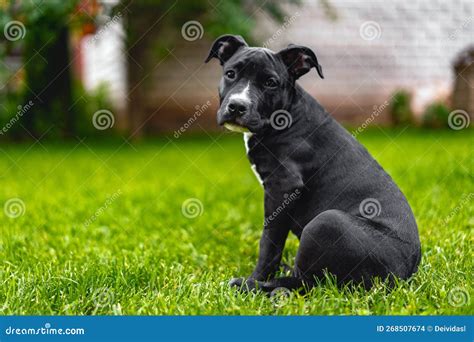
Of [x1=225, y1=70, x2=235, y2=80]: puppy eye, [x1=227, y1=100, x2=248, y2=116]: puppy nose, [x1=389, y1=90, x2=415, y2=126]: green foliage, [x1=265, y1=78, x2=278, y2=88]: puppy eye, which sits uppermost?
[x1=389, y1=90, x2=415, y2=126]: green foliage

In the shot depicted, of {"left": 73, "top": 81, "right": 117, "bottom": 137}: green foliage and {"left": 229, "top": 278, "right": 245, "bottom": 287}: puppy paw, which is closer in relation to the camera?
{"left": 229, "top": 278, "right": 245, "bottom": 287}: puppy paw

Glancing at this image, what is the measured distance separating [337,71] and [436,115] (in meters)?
2.55

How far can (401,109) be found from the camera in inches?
538

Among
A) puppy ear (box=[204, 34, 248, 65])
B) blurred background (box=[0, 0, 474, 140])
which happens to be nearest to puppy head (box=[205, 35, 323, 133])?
puppy ear (box=[204, 34, 248, 65])

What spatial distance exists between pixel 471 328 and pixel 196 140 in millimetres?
9701

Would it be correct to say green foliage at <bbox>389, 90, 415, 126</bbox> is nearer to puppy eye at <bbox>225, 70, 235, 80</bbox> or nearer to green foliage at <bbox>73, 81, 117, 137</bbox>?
green foliage at <bbox>73, 81, 117, 137</bbox>

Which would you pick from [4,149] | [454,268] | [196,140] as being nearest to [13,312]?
[454,268]

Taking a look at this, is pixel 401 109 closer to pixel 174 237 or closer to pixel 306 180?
pixel 174 237

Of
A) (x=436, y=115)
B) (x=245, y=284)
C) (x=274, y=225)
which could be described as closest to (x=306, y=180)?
(x=274, y=225)

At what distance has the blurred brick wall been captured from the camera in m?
13.4

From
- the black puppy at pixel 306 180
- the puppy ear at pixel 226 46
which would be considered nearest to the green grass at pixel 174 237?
the black puppy at pixel 306 180

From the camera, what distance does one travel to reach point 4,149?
436 inches

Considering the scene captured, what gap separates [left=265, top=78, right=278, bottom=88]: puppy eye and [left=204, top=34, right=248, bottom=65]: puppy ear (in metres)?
0.36

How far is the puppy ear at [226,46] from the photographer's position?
3.71 m
